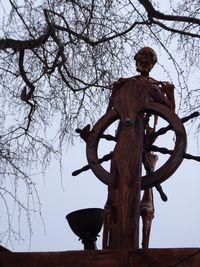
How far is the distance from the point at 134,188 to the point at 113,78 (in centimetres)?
227

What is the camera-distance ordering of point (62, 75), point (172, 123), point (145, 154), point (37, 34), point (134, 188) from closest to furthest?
point (134, 188)
point (172, 123)
point (145, 154)
point (37, 34)
point (62, 75)

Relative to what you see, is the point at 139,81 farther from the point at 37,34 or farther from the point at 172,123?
the point at 37,34

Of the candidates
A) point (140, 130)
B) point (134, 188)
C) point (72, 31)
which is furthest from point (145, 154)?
point (72, 31)

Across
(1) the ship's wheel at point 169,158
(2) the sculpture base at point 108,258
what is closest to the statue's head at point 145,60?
(1) the ship's wheel at point 169,158

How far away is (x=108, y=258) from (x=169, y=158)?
0.47 m

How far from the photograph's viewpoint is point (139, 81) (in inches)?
84.1

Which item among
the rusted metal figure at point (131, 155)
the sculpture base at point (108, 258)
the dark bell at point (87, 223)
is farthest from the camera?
the dark bell at point (87, 223)

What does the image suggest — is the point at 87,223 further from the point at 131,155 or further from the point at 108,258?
the point at 108,258

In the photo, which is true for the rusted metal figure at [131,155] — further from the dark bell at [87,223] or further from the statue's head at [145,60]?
the dark bell at [87,223]

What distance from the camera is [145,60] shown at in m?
2.35

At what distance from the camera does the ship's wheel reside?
76.3 inches

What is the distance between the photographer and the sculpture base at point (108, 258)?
1.55 meters

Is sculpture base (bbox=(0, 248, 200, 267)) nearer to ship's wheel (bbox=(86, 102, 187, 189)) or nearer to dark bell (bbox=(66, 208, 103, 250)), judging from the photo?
ship's wheel (bbox=(86, 102, 187, 189))

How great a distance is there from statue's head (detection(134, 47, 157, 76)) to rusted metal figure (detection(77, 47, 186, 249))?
0.09 metres
